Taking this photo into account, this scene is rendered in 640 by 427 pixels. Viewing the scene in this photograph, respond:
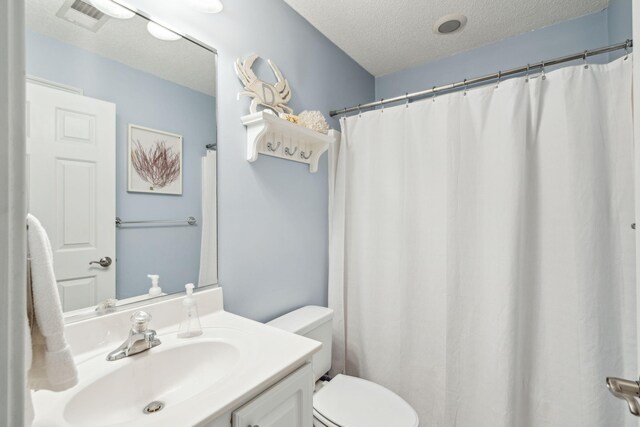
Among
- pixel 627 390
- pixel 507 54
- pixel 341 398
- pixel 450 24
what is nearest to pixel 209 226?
pixel 341 398

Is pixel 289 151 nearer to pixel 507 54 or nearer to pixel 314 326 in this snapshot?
pixel 314 326

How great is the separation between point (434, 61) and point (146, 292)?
2.20m

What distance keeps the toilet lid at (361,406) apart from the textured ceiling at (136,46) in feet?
4.65

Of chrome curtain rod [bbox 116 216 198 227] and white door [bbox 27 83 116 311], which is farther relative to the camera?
chrome curtain rod [bbox 116 216 198 227]

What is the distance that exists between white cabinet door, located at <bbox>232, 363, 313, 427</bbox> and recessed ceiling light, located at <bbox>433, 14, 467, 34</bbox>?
6.08 ft

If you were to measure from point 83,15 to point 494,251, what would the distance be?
181cm

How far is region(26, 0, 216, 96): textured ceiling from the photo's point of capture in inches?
32.1

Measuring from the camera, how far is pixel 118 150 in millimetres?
946

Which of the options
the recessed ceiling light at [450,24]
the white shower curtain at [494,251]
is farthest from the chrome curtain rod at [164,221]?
the recessed ceiling light at [450,24]

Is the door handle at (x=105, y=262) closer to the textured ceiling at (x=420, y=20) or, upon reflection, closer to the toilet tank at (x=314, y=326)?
the toilet tank at (x=314, y=326)

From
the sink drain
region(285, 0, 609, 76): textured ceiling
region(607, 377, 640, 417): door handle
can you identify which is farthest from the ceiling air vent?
region(607, 377, 640, 417): door handle

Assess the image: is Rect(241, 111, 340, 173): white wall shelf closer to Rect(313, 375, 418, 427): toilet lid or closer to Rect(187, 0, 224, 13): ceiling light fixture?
Rect(187, 0, 224, 13): ceiling light fixture

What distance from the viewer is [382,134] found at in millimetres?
1749

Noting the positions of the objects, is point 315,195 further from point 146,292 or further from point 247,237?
point 146,292
